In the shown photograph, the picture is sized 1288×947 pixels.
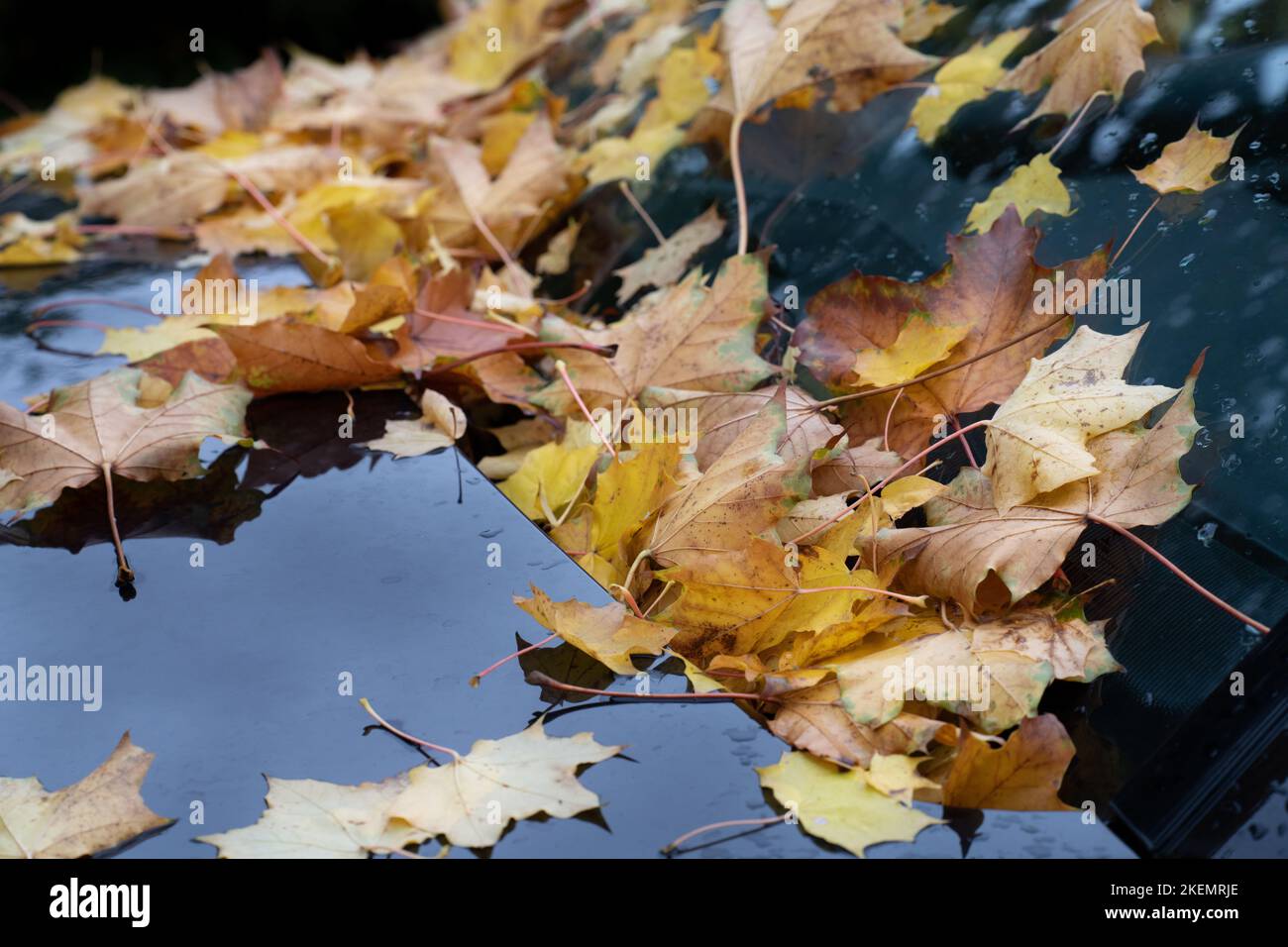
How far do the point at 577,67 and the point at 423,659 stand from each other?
1580 millimetres

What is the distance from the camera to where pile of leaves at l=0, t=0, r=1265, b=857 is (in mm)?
757

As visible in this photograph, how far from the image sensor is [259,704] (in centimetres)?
85

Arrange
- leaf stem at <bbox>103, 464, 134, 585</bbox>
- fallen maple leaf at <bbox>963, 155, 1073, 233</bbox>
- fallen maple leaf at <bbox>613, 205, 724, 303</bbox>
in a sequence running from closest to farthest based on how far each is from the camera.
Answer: leaf stem at <bbox>103, 464, 134, 585</bbox> → fallen maple leaf at <bbox>963, 155, 1073, 233</bbox> → fallen maple leaf at <bbox>613, 205, 724, 303</bbox>

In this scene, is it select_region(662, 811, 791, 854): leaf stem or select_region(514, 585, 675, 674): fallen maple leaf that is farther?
select_region(514, 585, 675, 674): fallen maple leaf

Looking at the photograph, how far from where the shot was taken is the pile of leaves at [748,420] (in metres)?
0.76

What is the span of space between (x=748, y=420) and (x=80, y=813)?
1.94ft

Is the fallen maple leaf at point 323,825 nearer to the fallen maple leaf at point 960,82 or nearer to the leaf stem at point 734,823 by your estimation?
the leaf stem at point 734,823

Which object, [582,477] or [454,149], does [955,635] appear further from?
[454,149]

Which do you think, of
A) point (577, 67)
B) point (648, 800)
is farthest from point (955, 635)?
point (577, 67)

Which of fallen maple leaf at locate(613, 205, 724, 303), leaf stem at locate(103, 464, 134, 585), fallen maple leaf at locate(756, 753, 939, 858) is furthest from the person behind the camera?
fallen maple leaf at locate(613, 205, 724, 303)

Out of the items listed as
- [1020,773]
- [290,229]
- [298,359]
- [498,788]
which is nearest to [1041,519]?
[1020,773]

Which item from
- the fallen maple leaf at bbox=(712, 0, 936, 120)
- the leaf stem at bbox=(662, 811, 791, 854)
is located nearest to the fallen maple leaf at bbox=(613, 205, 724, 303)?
the fallen maple leaf at bbox=(712, 0, 936, 120)

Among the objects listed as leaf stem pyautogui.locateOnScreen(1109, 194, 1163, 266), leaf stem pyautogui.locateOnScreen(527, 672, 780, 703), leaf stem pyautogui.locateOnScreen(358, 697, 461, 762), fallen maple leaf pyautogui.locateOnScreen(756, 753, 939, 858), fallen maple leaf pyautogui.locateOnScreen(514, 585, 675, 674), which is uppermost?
leaf stem pyautogui.locateOnScreen(1109, 194, 1163, 266)

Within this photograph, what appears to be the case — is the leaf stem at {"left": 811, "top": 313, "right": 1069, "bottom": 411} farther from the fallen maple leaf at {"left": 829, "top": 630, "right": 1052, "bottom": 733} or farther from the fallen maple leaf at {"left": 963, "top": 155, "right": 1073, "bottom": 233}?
the fallen maple leaf at {"left": 829, "top": 630, "right": 1052, "bottom": 733}
